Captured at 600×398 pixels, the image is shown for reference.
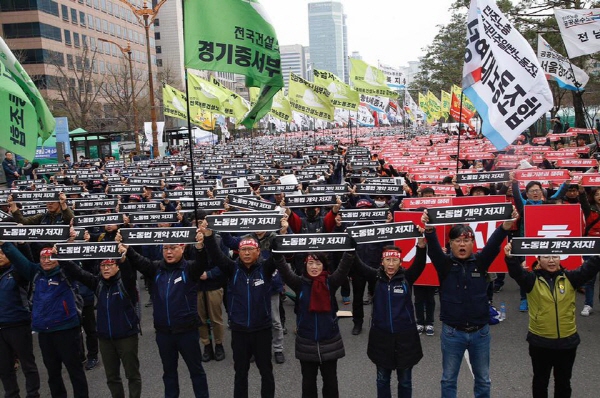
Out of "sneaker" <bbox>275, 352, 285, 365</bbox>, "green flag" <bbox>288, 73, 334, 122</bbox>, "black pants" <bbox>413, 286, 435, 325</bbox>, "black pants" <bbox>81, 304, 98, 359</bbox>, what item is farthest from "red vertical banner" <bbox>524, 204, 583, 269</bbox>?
"green flag" <bbox>288, 73, 334, 122</bbox>

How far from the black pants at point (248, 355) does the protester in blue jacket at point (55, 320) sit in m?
1.70

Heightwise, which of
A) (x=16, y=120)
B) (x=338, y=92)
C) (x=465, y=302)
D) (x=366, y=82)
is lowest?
(x=465, y=302)

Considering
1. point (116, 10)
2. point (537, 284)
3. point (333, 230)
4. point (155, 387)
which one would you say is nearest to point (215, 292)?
point (155, 387)

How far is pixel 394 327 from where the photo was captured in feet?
16.4

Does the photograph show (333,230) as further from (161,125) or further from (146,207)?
(161,125)

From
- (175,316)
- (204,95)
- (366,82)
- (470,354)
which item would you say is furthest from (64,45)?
(470,354)

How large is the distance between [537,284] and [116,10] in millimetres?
84988

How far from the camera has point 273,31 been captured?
6.48 m

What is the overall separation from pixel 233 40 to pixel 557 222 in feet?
14.9

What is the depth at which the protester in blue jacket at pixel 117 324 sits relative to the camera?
5438mm

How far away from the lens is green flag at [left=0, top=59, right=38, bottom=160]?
4949 millimetres

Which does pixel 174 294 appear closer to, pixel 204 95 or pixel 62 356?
pixel 62 356

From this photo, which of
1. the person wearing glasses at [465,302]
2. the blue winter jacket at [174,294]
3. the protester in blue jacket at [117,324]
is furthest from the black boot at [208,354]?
the person wearing glasses at [465,302]

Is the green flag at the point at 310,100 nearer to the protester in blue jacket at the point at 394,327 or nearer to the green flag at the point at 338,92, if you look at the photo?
the green flag at the point at 338,92
